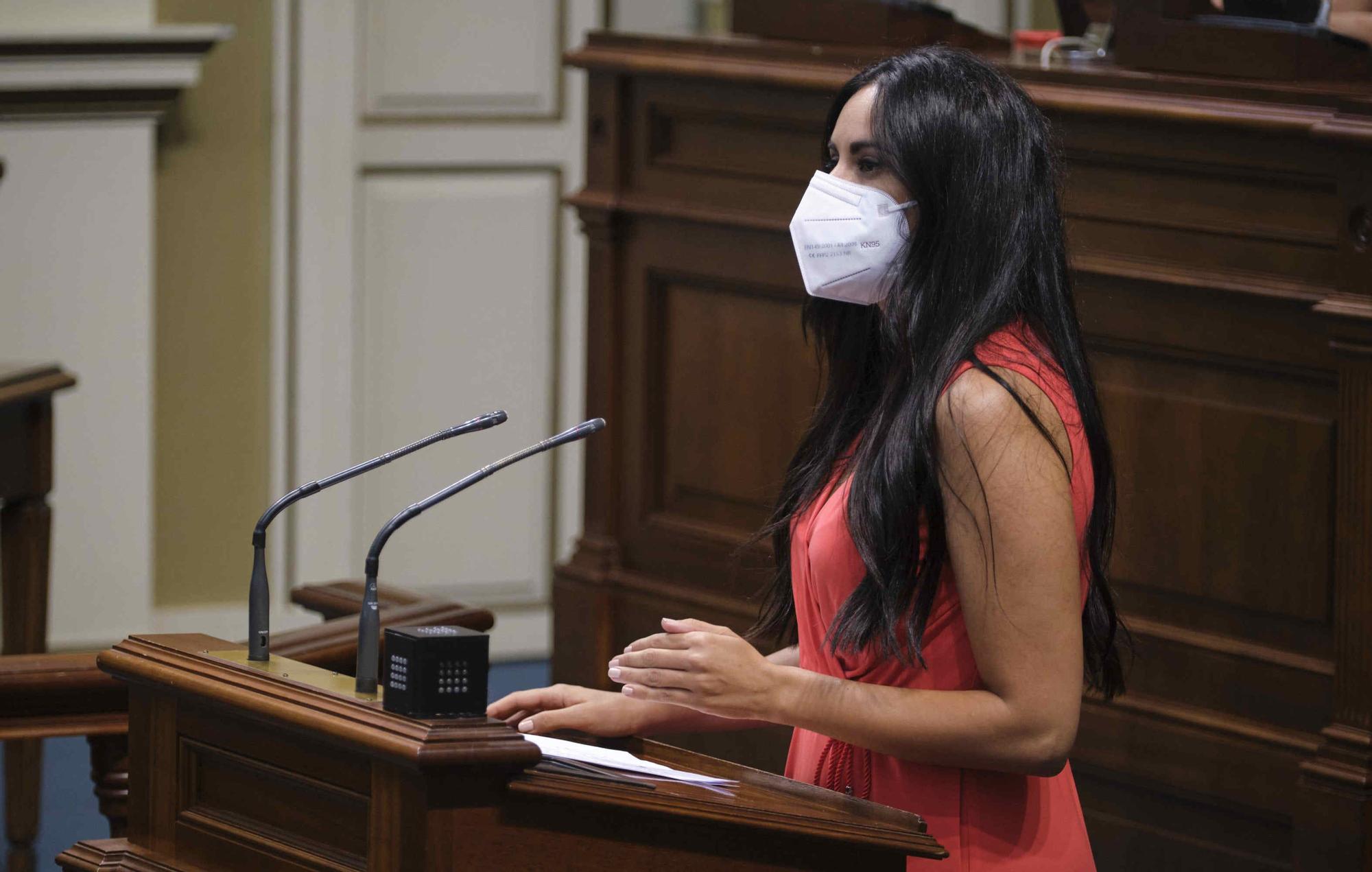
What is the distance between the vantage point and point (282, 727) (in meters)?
1.41

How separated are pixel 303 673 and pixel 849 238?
61 centimetres

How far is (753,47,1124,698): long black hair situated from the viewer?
5.21 feet

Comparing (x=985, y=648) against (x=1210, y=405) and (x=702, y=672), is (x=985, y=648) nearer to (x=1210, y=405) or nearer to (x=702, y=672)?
(x=702, y=672)

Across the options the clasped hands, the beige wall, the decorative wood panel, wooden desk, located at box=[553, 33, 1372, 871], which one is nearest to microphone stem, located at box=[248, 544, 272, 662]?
the clasped hands

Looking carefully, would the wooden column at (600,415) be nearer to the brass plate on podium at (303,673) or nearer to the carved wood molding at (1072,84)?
the carved wood molding at (1072,84)

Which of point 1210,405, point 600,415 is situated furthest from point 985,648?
point 600,415

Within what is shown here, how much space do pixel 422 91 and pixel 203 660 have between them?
320cm

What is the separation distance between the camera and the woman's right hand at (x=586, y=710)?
1.68 metres

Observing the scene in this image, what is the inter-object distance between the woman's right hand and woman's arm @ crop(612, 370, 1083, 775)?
120mm

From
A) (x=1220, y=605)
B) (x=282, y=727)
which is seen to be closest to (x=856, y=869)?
(x=282, y=727)

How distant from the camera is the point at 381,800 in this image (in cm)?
132

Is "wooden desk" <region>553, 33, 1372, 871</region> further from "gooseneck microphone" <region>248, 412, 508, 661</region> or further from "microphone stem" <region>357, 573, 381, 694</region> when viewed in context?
"microphone stem" <region>357, 573, 381, 694</region>

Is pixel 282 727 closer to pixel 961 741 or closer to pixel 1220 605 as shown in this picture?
pixel 961 741

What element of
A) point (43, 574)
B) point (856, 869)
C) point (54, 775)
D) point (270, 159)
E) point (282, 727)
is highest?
point (270, 159)
